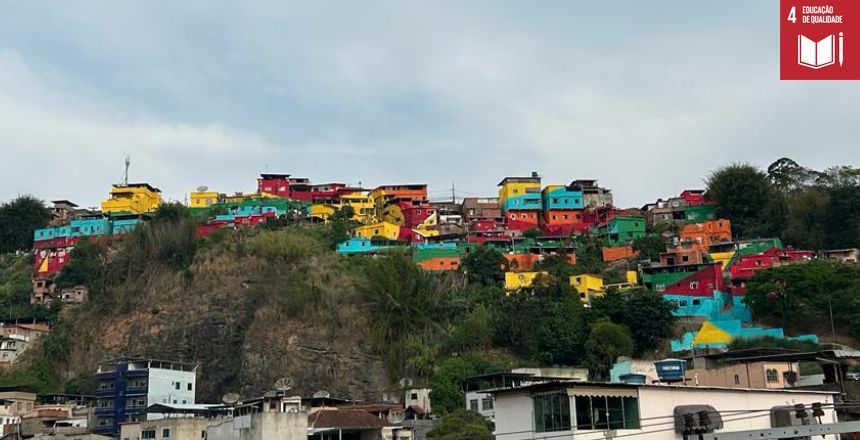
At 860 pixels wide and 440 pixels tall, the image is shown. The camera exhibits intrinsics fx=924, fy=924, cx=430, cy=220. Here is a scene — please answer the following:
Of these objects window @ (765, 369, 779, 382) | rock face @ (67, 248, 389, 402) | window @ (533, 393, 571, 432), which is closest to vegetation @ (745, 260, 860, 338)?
rock face @ (67, 248, 389, 402)

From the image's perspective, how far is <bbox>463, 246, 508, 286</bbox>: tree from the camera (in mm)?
54312

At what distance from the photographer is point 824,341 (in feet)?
142

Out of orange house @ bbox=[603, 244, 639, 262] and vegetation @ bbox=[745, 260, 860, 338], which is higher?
orange house @ bbox=[603, 244, 639, 262]

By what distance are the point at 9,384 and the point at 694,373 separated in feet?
121

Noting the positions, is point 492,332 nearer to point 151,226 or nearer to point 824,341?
point 824,341

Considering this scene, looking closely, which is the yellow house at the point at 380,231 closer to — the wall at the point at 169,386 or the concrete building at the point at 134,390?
the wall at the point at 169,386

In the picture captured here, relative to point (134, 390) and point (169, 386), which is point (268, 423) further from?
point (169, 386)

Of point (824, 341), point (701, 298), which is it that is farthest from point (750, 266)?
point (824, 341)

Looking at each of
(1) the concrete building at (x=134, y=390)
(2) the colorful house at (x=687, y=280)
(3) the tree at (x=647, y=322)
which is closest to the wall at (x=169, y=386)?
(1) the concrete building at (x=134, y=390)

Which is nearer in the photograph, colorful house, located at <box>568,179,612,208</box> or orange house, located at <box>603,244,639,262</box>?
orange house, located at <box>603,244,639,262</box>

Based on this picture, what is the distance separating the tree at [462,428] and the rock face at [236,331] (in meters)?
13.3

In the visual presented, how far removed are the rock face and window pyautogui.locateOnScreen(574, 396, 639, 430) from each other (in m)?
→ 29.5

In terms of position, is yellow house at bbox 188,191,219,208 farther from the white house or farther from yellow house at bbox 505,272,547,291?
the white house

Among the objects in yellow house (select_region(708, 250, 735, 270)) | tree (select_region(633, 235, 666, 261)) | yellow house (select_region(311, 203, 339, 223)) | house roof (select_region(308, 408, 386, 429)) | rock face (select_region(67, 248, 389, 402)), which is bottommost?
house roof (select_region(308, 408, 386, 429))
